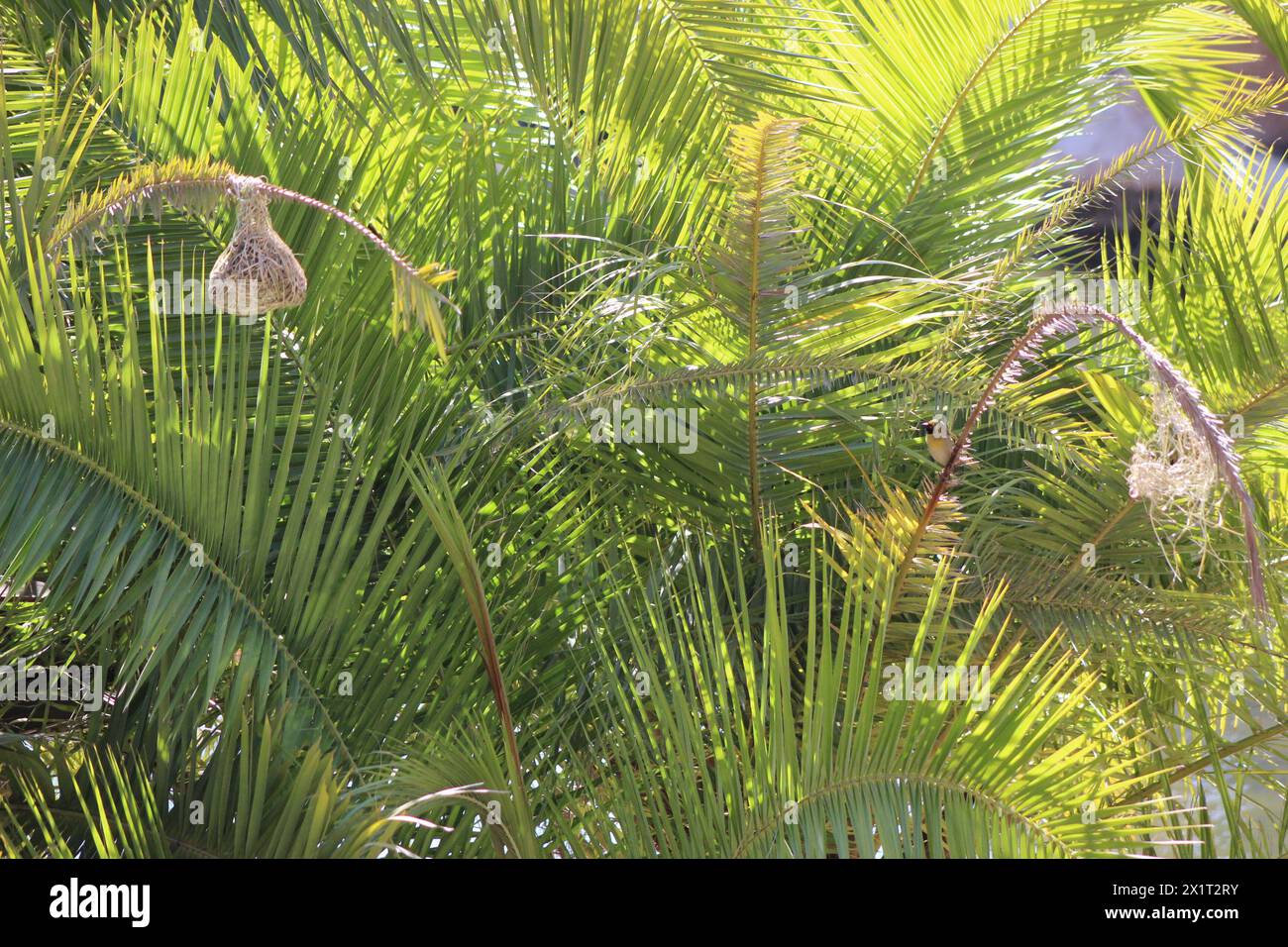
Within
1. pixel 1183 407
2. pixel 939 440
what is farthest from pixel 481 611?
pixel 1183 407

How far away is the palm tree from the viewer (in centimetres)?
248

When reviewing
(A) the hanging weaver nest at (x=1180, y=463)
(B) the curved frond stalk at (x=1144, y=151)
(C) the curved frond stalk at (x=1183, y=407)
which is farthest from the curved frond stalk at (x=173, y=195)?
(B) the curved frond stalk at (x=1144, y=151)

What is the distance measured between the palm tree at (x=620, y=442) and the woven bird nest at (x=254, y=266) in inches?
0.5

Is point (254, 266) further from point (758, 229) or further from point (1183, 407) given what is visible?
point (1183, 407)

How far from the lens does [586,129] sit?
3773 mm

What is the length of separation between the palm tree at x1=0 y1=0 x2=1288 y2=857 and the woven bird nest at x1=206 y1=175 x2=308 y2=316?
0.01 meters

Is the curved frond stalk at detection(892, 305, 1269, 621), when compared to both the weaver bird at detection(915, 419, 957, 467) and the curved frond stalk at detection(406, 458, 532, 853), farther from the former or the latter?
the curved frond stalk at detection(406, 458, 532, 853)

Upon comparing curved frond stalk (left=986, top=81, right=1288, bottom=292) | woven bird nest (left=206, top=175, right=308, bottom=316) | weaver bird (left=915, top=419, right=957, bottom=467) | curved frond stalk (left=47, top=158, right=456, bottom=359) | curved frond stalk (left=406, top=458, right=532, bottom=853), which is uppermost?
curved frond stalk (left=986, top=81, right=1288, bottom=292)

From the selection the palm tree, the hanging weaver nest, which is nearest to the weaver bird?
the palm tree

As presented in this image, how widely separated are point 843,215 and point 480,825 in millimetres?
2099

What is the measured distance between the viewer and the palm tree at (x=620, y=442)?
2.48 meters
